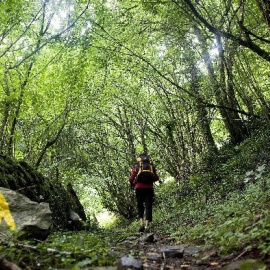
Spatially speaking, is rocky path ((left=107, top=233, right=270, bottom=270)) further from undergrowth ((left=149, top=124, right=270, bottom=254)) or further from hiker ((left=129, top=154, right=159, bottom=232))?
hiker ((left=129, top=154, right=159, bottom=232))

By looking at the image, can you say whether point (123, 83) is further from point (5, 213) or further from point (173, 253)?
point (173, 253)

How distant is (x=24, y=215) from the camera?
5.24 m

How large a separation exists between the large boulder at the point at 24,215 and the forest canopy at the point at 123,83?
3.72m

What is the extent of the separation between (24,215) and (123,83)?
28.1 ft

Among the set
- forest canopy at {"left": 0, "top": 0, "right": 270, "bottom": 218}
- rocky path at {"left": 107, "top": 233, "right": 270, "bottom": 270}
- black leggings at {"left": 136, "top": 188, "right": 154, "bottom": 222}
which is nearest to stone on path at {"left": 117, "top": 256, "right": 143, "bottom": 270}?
rocky path at {"left": 107, "top": 233, "right": 270, "bottom": 270}

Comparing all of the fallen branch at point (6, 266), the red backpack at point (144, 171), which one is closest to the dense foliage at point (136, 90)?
the red backpack at point (144, 171)

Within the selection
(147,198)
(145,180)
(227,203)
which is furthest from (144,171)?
(227,203)

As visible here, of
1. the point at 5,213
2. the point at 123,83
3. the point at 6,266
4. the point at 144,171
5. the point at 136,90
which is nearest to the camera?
the point at 6,266

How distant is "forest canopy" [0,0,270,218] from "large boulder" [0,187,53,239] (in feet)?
12.2

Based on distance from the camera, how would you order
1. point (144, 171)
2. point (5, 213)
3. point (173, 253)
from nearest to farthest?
point (173, 253), point (5, 213), point (144, 171)

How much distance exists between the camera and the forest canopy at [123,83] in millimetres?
8781

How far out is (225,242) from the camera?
4117 mm

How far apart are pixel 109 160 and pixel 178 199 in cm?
452

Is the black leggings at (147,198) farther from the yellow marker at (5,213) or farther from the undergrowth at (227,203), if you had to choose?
the yellow marker at (5,213)
